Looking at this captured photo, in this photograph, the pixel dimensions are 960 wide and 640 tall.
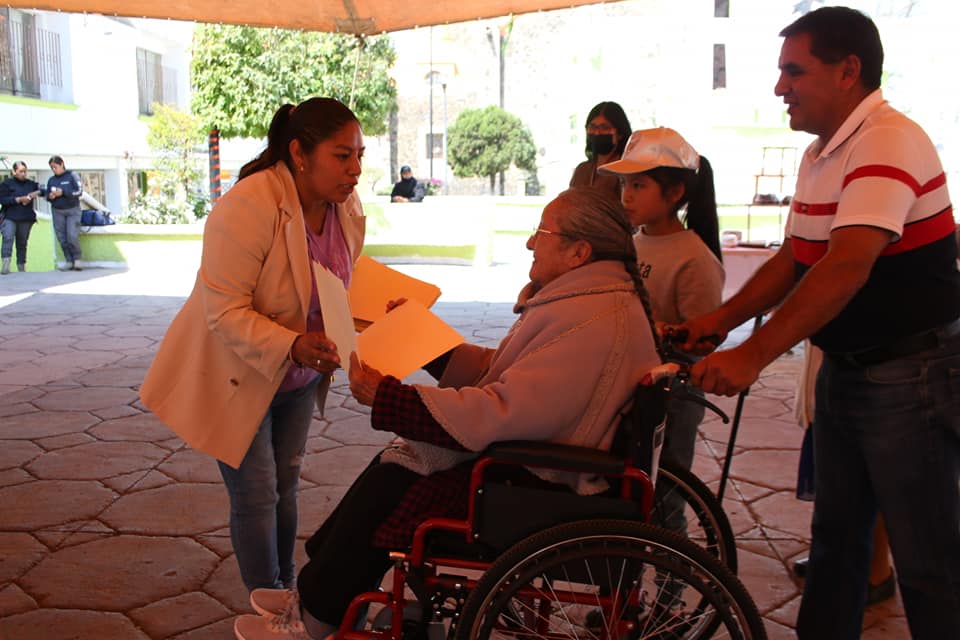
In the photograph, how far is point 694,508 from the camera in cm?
241

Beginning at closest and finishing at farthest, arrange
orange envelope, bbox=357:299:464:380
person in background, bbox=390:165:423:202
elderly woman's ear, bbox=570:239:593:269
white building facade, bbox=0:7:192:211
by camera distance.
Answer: elderly woman's ear, bbox=570:239:593:269 → orange envelope, bbox=357:299:464:380 → person in background, bbox=390:165:423:202 → white building facade, bbox=0:7:192:211

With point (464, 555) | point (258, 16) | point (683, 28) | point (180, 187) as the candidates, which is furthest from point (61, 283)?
point (683, 28)

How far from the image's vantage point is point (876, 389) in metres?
1.93

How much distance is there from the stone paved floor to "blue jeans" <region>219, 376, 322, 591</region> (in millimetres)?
320

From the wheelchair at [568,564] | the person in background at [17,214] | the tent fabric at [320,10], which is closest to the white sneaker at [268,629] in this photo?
the wheelchair at [568,564]

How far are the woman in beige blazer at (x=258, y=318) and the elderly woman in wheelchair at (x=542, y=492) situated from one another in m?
0.34

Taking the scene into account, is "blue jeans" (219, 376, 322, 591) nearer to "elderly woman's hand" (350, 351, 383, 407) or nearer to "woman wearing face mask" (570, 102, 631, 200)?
"elderly woman's hand" (350, 351, 383, 407)

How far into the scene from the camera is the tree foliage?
15320 millimetres

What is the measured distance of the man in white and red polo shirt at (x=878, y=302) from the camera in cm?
179

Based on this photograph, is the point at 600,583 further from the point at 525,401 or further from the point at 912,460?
the point at 912,460

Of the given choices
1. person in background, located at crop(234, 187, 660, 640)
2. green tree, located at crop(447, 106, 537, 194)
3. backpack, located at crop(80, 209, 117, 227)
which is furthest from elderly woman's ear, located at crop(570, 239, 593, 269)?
green tree, located at crop(447, 106, 537, 194)

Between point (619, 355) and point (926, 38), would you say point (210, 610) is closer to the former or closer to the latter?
point (619, 355)

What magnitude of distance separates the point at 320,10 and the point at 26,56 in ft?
57.9

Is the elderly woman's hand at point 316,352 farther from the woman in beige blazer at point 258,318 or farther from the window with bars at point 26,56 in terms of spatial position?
the window with bars at point 26,56
